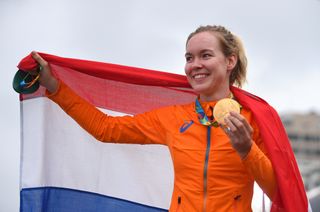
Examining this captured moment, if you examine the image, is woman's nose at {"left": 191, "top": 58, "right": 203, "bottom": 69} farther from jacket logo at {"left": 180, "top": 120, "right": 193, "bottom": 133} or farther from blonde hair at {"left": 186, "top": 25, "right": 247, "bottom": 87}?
jacket logo at {"left": 180, "top": 120, "right": 193, "bottom": 133}

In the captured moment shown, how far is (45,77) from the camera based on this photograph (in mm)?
3176

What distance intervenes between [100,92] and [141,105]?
312mm

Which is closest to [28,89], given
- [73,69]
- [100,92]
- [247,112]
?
[73,69]

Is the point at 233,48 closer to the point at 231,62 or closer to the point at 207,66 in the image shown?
the point at 231,62

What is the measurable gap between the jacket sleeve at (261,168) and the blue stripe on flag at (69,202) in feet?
4.04

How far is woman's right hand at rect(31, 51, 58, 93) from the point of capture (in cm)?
316

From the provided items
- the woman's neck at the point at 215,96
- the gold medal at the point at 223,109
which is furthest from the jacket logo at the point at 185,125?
the gold medal at the point at 223,109

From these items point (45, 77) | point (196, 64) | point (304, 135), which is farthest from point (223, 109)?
point (304, 135)

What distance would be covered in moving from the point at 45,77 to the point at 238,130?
54.3 inches

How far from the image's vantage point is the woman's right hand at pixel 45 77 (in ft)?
10.4

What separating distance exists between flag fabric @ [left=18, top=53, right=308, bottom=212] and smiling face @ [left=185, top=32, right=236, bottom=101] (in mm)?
445

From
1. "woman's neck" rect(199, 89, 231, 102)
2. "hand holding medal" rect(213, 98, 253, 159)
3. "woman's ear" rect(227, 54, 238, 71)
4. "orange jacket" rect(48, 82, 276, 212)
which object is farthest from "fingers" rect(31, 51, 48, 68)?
"hand holding medal" rect(213, 98, 253, 159)

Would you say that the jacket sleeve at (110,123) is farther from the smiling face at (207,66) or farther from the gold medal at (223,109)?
the gold medal at (223,109)

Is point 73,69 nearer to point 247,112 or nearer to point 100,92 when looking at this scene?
point 100,92
